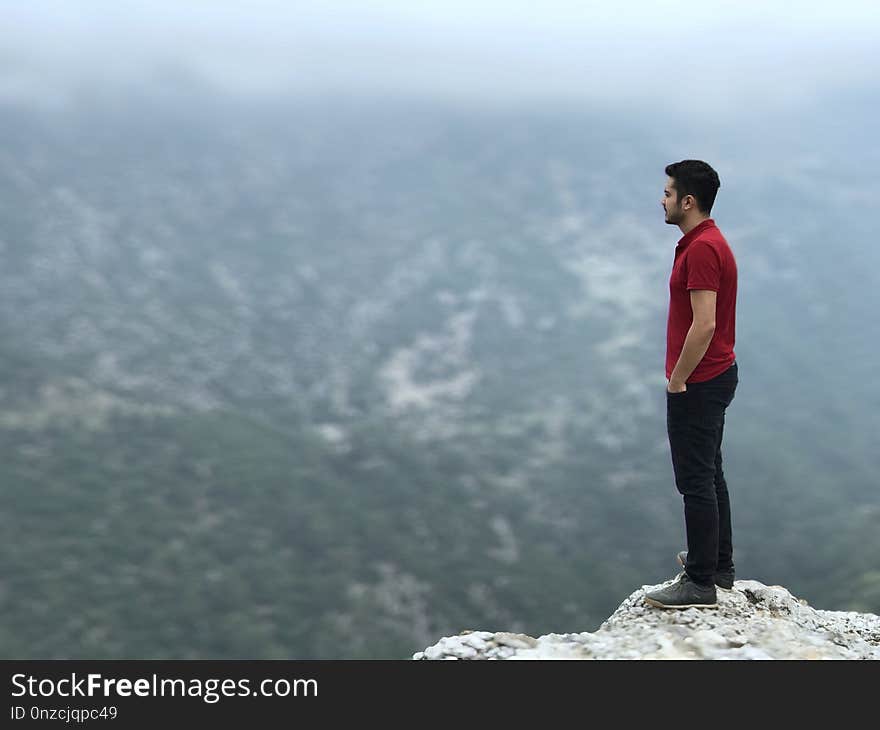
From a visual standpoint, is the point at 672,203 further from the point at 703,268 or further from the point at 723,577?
the point at 723,577

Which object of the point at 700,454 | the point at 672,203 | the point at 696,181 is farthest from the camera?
the point at 700,454

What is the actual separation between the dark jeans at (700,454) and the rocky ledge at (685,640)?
51 centimetres

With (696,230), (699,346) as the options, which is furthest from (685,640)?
(696,230)

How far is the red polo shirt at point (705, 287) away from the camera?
25.1 ft

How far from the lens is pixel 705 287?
765cm

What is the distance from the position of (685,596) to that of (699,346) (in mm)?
2587

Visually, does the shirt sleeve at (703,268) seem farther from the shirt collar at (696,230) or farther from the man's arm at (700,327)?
the shirt collar at (696,230)

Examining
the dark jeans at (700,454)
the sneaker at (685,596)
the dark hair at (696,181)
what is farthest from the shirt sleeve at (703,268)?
the sneaker at (685,596)
